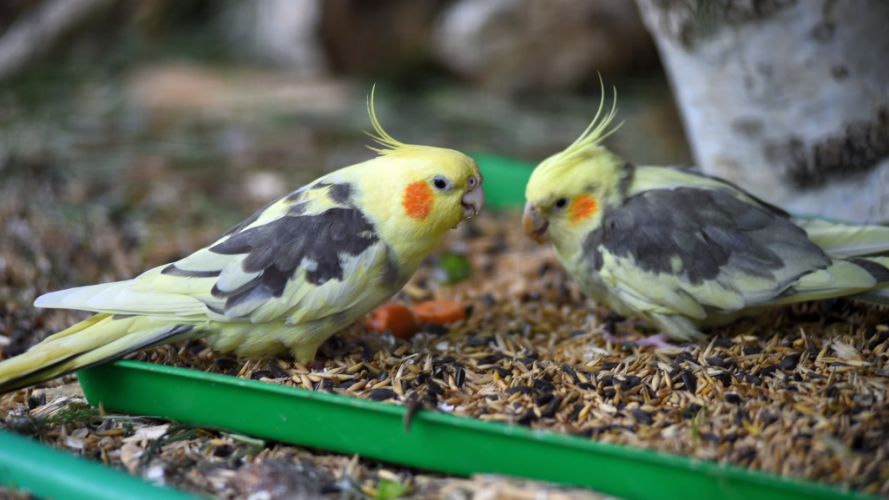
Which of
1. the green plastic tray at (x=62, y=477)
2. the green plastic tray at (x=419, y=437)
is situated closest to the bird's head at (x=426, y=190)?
the green plastic tray at (x=419, y=437)

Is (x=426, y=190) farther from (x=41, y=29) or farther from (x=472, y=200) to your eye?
(x=41, y=29)

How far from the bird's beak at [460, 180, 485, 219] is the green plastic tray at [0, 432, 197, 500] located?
1844 mm

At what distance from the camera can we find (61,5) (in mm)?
8453

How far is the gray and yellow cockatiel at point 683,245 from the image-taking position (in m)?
3.53

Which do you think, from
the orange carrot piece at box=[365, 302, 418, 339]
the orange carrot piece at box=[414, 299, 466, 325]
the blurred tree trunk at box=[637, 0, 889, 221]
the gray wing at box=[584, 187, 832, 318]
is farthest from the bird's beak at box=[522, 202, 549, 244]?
the blurred tree trunk at box=[637, 0, 889, 221]

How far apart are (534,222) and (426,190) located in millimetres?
822

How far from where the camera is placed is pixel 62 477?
8.19 ft

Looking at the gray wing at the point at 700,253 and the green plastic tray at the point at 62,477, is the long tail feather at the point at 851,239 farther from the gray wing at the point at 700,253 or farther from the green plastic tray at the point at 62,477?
the green plastic tray at the point at 62,477

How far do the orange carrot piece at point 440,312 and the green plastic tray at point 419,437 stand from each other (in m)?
1.40

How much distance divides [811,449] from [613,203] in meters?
1.65

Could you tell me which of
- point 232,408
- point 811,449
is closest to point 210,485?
point 232,408

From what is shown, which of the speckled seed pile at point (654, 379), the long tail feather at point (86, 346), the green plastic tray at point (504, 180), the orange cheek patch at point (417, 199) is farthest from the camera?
the green plastic tray at point (504, 180)

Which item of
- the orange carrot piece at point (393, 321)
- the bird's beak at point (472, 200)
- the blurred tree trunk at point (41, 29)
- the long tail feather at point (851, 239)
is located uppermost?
the blurred tree trunk at point (41, 29)

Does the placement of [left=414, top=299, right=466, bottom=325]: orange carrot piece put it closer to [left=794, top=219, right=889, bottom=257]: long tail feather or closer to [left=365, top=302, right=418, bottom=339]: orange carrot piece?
[left=365, top=302, right=418, bottom=339]: orange carrot piece
